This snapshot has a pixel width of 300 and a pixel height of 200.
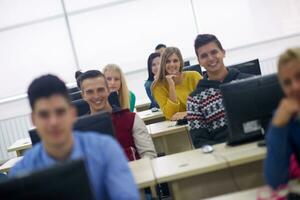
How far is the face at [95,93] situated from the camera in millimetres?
3010

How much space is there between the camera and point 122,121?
304cm

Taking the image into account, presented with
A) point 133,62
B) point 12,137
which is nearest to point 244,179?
point 133,62

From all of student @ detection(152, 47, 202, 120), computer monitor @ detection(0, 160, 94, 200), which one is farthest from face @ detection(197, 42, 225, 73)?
computer monitor @ detection(0, 160, 94, 200)

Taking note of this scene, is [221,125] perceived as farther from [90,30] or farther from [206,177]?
[90,30]

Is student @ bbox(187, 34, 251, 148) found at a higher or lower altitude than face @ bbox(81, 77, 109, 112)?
lower

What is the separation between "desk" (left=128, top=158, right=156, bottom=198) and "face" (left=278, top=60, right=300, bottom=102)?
80 centimetres

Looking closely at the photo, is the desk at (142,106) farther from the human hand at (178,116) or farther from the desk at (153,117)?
the human hand at (178,116)

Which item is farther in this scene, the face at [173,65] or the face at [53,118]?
the face at [173,65]

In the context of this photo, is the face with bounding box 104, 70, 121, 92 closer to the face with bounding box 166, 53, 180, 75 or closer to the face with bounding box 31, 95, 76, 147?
the face with bounding box 166, 53, 180, 75

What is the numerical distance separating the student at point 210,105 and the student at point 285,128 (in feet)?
3.63

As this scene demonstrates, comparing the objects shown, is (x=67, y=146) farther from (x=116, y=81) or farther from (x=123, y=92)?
(x=116, y=81)

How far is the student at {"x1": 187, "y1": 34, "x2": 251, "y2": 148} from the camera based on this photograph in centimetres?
296

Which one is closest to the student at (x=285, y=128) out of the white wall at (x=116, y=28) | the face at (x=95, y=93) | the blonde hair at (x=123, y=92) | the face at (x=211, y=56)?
the face at (x=211, y=56)

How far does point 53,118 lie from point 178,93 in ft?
8.83
